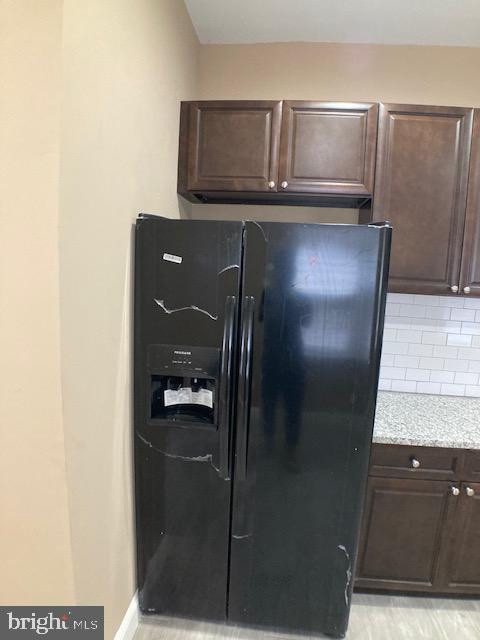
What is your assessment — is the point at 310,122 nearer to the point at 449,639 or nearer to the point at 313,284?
the point at 313,284

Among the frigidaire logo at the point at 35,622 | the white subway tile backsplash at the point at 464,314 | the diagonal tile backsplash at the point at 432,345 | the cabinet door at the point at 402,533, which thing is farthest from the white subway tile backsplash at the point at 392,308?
the frigidaire logo at the point at 35,622

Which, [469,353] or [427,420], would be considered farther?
[469,353]

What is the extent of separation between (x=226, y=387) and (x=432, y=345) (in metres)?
1.47

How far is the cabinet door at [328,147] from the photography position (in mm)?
1960

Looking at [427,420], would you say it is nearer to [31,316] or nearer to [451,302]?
[451,302]

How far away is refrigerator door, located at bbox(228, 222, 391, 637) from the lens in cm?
152

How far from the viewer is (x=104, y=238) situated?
51.9 inches

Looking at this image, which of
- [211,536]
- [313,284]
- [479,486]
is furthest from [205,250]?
[479,486]

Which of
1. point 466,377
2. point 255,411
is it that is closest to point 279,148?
point 255,411

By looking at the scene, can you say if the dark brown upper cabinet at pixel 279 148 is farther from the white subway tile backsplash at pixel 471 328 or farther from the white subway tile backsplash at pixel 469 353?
the white subway tile backsplash at pixel 469 353

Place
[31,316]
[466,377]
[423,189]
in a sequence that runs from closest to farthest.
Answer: [31,316], [423,189], [466,377]

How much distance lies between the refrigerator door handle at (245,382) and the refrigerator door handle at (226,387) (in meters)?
0.05

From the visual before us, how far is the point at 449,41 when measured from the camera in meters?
2.21

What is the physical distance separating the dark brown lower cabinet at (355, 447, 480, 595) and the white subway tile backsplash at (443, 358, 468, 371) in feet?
2.36
